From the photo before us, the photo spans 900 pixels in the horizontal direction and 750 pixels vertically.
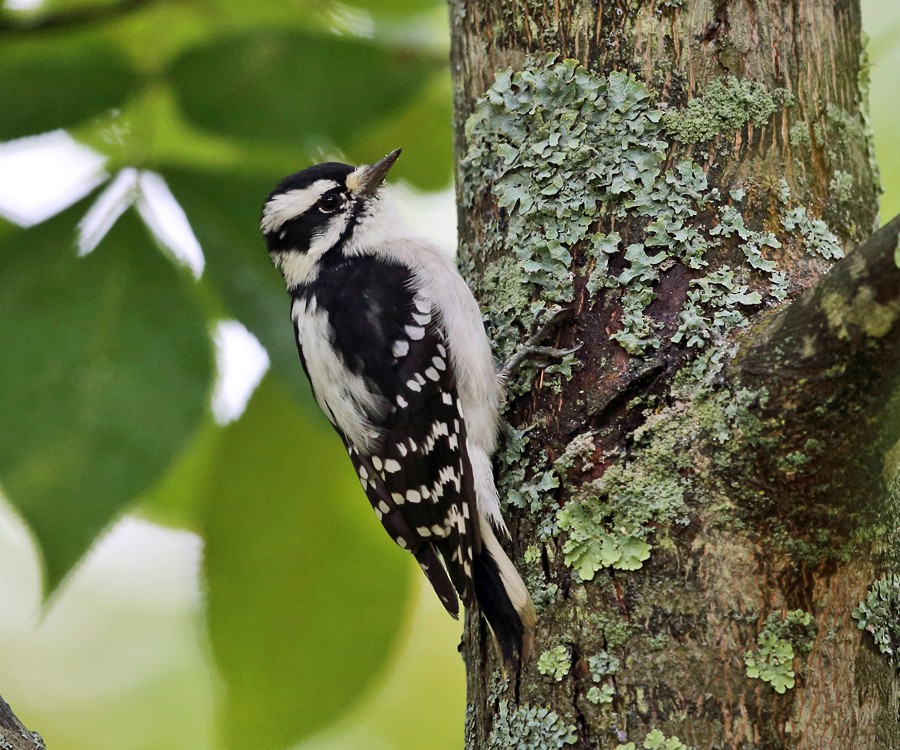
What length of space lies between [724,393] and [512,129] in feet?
2.86

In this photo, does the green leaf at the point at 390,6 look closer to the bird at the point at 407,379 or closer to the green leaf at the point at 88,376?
the bird at the point at 407,379

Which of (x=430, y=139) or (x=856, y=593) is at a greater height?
(x=430, y=139)

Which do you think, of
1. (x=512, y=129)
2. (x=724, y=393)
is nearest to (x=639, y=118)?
(x=512, y=129)

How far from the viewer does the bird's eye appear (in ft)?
9.67

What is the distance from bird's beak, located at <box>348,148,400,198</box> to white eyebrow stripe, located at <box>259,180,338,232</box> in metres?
0.07

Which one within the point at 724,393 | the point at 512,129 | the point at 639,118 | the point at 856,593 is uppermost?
the point at 512,129

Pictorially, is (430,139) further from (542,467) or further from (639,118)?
(542,467)

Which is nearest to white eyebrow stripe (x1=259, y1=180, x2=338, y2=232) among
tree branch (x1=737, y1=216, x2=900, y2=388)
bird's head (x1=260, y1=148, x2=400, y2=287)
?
bird's head (x1=260, y1=148, x2=400, y2=287)

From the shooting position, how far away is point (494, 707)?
6.50ft

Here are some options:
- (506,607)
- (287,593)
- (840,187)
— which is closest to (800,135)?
(840,187)

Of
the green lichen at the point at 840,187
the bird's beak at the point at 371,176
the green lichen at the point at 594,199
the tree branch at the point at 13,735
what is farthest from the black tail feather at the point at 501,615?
the green lichen at the point at 840,187

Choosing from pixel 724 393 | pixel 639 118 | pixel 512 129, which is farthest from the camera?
pixel 512 129

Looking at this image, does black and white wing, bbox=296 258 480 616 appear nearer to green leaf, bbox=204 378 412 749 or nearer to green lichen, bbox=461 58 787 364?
green leaf, bbox=204 378 412 749

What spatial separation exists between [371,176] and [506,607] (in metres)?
1.18
